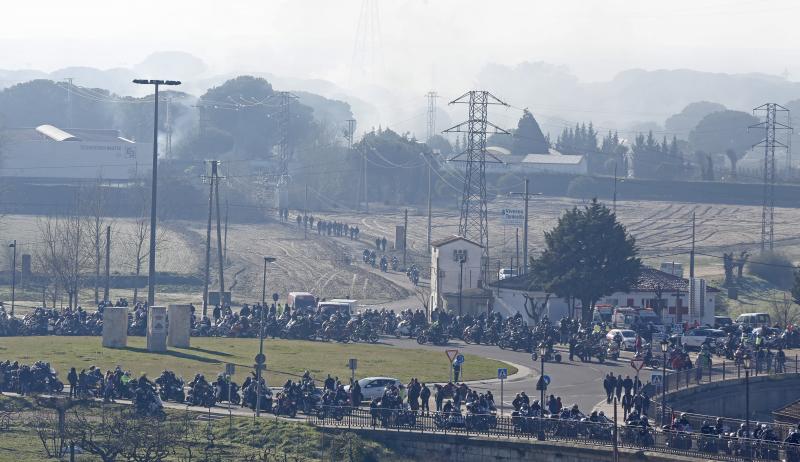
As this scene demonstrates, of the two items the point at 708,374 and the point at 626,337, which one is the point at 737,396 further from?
the point at 626,337

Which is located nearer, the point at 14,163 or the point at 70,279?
the point at 70,279

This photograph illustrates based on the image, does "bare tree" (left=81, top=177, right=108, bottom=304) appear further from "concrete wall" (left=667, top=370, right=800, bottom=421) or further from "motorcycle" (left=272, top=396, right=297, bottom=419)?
"concrete wall" (left=667, top=370, right=800, bottom=421)

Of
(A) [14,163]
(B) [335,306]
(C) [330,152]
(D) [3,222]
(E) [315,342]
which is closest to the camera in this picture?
(E) [315,342]

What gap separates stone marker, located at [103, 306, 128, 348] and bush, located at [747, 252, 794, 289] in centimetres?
5136

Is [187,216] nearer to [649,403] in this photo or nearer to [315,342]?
[315,342]

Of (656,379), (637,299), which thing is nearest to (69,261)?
(637,299)

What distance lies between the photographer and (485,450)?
133ft

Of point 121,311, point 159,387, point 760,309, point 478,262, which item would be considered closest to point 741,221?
point 760,309

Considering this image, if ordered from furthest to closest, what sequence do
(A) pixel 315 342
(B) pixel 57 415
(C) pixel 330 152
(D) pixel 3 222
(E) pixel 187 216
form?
(C) pixel 330 152
(E) pixel 187 216
(D) pixel 3 222
(A) pixel 315 342
(B) pixel 57 415

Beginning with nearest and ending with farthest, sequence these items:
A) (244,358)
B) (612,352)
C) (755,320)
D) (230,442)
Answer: (230,442), (244,358), (612,352), (755,320)

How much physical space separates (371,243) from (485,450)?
241 feet

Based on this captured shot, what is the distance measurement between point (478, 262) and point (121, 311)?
1008 inches

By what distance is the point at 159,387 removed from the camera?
157 feet

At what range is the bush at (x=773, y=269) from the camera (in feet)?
320
